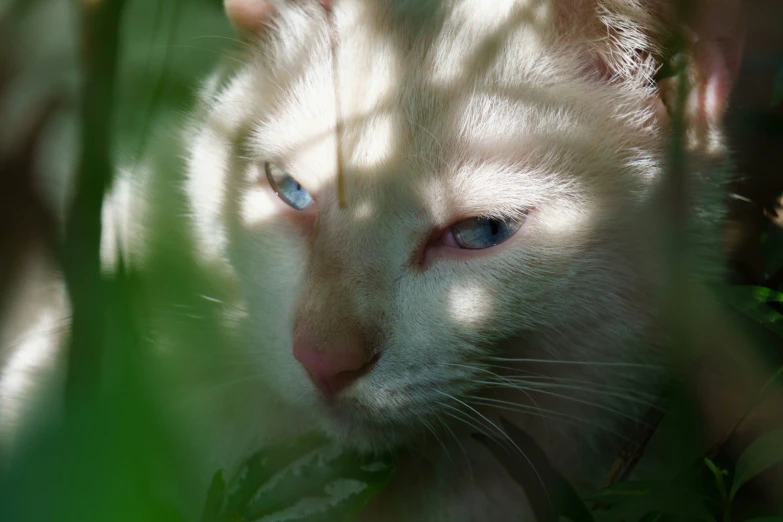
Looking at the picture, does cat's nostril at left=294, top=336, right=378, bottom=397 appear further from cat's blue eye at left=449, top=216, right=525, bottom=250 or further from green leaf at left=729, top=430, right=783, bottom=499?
green leaf at left=729, top=430, right=783, bottom=499

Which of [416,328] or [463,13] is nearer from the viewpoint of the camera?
[416,328]

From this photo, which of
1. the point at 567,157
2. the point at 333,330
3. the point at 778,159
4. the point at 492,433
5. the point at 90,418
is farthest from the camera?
the point at 778,159

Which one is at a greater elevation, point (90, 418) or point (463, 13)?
point (463, 13)

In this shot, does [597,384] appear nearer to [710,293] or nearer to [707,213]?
[710,293]

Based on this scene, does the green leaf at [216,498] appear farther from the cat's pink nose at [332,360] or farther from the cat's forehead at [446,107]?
the cat's forehead at [446,107]

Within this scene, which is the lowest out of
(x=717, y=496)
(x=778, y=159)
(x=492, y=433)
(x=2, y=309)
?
(x=2, y=309)

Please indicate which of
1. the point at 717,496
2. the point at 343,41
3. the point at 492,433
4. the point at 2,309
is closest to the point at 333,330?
the point at 492,433

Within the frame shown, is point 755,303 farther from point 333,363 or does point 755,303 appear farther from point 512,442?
point 333,363

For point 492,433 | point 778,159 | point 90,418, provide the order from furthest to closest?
point 778,159, point 492,433, point 90,418
